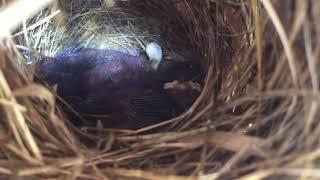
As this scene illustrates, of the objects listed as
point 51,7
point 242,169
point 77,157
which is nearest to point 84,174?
point 77,157

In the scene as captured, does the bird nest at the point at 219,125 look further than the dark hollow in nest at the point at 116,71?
No

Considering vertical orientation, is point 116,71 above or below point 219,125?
above

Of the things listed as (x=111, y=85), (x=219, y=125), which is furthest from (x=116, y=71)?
(x=219, y=125)

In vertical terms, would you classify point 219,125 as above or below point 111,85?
below

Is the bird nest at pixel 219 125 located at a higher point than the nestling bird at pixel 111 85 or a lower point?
lower

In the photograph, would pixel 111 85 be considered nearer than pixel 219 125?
No

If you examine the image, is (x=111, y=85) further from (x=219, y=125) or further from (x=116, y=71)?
(x=219, y=125)

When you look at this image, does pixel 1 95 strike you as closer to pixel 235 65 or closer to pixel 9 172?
pixel 9 172

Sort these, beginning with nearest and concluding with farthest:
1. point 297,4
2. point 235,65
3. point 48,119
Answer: point 297,4, point 48,119, point 235,65
